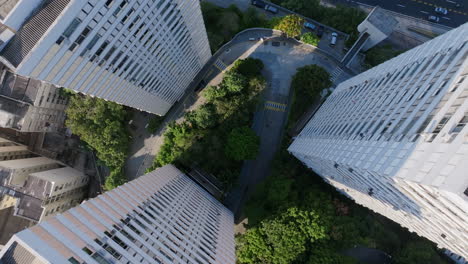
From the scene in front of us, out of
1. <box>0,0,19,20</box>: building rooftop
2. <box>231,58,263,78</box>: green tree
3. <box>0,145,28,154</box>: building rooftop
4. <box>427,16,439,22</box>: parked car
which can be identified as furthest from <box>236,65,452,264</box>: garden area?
<box>0,145,28,154</box>: building rooftop

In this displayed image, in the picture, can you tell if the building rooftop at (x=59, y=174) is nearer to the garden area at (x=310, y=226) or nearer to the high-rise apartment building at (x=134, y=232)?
the high-rise apartment building at (x=134, y=232)

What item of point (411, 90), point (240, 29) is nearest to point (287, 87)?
point (240, 29)

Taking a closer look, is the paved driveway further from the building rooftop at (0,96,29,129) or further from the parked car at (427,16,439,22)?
the building rooftop at (0,96,29,129)

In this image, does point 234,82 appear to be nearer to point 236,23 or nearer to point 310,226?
point 236,23

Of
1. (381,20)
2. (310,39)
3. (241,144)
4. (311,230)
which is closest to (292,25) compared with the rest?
(310,39)

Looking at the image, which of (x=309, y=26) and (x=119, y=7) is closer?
(x=119, y=7)

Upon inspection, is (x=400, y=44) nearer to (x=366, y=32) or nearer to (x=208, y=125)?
(x=366, y=32)
